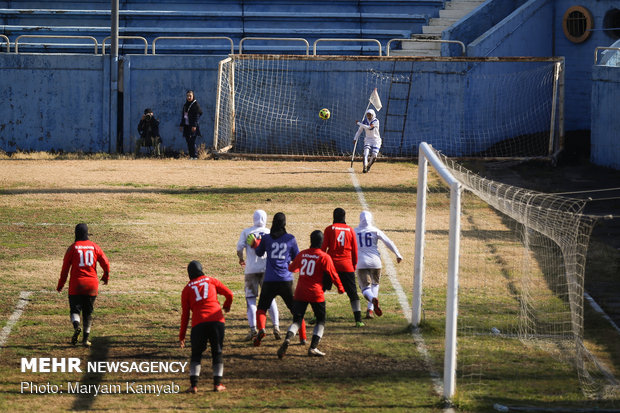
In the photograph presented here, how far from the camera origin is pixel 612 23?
97.9 ft

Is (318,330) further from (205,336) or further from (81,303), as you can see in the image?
(81,303)

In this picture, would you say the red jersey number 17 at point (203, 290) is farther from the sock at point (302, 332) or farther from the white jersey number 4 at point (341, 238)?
the white jersey number 4 at point (341, 238)

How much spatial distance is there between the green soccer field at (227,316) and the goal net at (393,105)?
530cm

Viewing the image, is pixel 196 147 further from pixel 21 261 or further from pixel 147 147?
pixel 21 261

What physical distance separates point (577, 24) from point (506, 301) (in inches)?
747

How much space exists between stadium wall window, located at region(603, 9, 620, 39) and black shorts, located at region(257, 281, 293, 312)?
70.7 feet

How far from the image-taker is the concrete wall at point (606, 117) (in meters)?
25.1

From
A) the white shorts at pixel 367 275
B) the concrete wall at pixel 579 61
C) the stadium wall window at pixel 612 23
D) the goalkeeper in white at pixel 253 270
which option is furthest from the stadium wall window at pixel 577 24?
the goalkeeper in white at pixel 253 270

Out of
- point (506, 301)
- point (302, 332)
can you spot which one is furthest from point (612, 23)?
point (302, 332)

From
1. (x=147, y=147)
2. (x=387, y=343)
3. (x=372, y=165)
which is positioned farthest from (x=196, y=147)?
(x=387, y=343)

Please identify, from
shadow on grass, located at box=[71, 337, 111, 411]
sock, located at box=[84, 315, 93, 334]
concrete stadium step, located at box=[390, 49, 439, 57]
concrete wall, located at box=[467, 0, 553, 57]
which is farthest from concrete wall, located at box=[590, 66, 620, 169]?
sock, located at box=[84, 315, 93, 334]

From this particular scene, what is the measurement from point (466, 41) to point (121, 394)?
23305mm

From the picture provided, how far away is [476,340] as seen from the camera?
12.1 m

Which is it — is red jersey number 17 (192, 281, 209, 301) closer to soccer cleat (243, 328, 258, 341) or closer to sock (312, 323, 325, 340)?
sock (312, 323, 325, 340)
